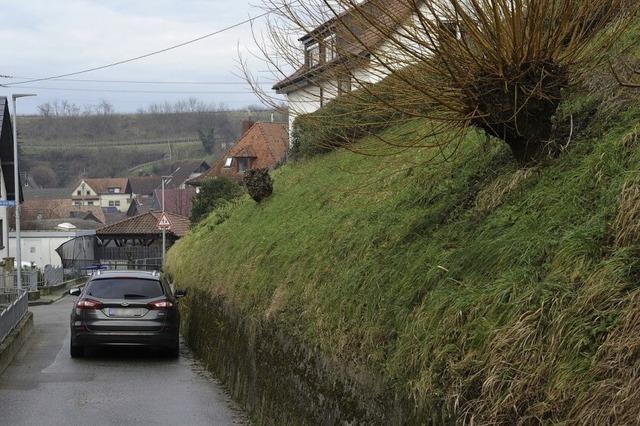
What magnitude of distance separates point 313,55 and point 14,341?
10.0 meters

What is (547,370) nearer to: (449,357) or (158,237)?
(449,357)

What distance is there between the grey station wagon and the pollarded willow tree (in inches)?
322

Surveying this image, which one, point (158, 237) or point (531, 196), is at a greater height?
point (531, 196)

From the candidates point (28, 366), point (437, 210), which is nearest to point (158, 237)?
point (28, 366)

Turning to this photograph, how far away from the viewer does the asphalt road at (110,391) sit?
10.5 m

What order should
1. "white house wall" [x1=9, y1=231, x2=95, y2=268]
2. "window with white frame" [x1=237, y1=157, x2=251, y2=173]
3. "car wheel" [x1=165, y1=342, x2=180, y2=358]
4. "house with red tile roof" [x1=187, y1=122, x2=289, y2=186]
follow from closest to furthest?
1. "car wheel" [x1=165, y1=342, x2=180, y2=358]
2. "house with red tile roof" [x1=187, y1=122, x2=289, y2=186]
3. "window with white frame" [x1=237, y1=157, x2=251, y2=173]
4. "white house wall" [x1=9, y1=231, x2=95, y2=268]

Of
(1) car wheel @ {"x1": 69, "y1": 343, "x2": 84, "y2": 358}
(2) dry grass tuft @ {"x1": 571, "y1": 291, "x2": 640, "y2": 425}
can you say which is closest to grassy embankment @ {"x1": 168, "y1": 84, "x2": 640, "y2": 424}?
(2) dry grass tuft @ {"x1": 571, "y1": 291, "x2": 640, "y2": 425}

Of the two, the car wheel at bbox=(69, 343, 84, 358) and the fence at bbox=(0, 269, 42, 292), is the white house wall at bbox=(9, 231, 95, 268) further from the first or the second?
the car wheel at bbox=(69, 343, 84, 358)

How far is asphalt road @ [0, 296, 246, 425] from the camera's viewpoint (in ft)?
34.3

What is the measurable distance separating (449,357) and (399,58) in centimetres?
269

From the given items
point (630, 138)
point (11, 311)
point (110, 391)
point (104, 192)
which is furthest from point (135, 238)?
point (104, 192)

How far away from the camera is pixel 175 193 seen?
92.1 metres

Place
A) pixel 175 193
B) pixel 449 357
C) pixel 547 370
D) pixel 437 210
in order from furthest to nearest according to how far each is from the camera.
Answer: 1. pixel 175 193
2. pixel 437 210
3. pixel 449 357
4. pixel 547 370

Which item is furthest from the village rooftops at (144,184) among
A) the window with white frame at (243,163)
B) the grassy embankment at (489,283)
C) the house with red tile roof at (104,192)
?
the grassy embankment at (489,283)
